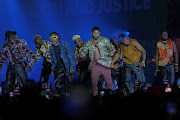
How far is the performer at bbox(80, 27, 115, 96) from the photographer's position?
27.6 feet

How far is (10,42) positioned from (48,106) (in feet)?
12.0

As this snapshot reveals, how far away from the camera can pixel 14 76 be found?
9.11 metres

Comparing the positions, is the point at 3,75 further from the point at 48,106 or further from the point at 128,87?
the point at 48,106

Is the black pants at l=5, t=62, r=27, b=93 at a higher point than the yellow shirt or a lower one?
lower

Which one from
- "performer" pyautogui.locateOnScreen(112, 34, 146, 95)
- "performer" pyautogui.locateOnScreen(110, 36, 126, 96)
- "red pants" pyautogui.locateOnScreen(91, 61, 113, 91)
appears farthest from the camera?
"performer" pyautogui.locateOnScreen(110, 36, 126, 96)

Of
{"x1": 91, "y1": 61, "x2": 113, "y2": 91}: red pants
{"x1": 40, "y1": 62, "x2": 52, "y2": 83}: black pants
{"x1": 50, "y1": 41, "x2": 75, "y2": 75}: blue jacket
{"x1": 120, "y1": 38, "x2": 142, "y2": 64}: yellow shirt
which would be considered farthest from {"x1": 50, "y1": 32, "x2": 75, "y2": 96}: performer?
{"x1": 120, "y1": 38, "x2": 142, "y2": 64}: yellow shirt

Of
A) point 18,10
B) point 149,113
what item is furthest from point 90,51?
point 18,10

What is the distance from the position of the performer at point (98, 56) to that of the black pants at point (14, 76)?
1892 millimetres

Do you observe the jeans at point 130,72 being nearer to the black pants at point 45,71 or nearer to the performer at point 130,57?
the performer at point 130,57

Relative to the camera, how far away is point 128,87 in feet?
29.6

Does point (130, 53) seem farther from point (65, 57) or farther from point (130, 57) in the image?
point (65, 57)

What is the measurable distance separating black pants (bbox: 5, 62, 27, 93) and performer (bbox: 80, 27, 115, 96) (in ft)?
6.21

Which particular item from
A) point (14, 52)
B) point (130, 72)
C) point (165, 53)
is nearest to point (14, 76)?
point (14, 52)

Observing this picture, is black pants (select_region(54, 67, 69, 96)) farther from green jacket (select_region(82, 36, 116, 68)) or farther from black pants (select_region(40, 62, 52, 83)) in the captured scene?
black pants (select_region(40, 62, 52, 83))
